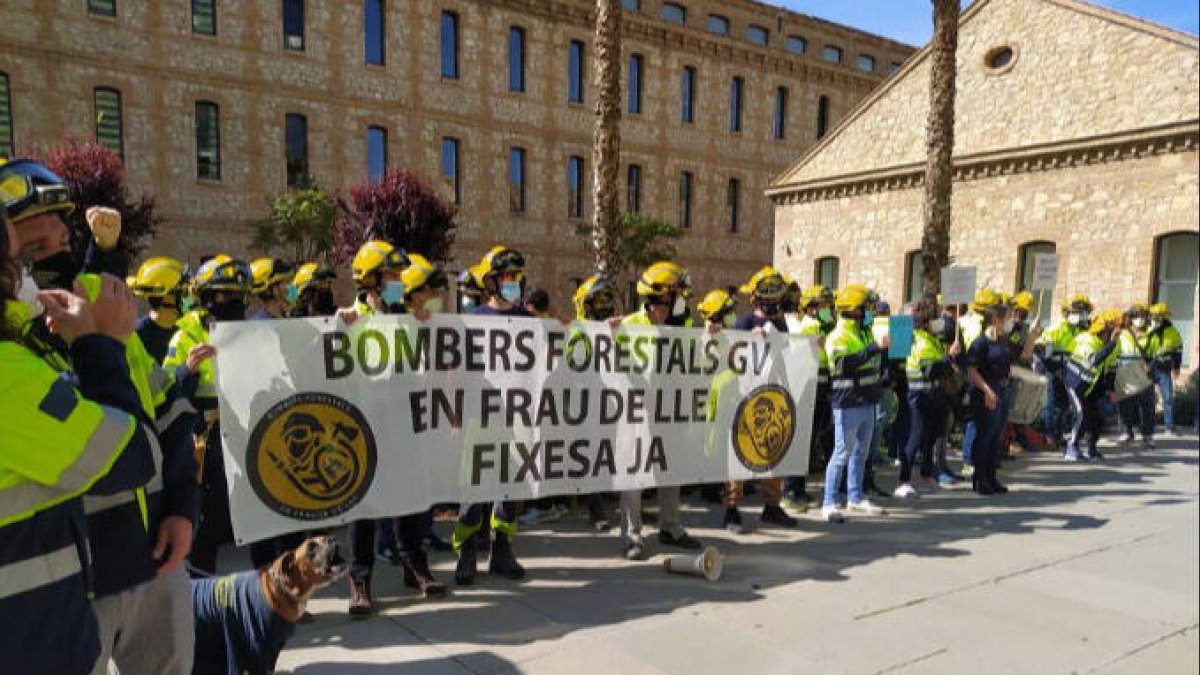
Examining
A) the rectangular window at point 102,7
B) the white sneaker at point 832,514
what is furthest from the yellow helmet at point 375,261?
the rectangular window at point 102,7

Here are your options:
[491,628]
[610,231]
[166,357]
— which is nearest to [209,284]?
[166,357]

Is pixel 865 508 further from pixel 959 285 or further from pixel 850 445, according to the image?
pixel 959 285

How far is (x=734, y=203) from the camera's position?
34938 millimetres

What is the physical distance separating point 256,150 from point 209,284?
21.8m

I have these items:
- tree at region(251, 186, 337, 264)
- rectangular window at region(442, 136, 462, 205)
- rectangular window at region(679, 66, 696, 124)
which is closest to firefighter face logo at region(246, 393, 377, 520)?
tree at region(251, 186, 337, 264)

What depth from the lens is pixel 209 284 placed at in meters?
4.45

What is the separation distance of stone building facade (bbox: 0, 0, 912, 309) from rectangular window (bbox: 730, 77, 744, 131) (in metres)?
0.34

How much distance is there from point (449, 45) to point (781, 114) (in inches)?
644

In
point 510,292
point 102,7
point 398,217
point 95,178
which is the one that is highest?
point 102,7

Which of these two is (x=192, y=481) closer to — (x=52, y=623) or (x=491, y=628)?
(x=52, y=623)

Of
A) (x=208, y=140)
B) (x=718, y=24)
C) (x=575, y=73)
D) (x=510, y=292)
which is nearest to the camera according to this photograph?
(x=510, y=292)

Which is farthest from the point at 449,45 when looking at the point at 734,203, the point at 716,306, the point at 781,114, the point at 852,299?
the point at 716,306

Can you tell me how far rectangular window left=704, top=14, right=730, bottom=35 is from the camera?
3394 cm

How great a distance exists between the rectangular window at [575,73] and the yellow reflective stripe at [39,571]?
2983 cm
